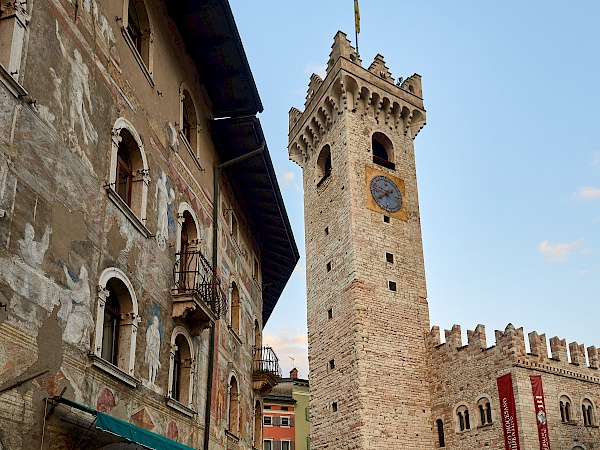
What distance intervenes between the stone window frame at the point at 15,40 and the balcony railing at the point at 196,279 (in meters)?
5.29

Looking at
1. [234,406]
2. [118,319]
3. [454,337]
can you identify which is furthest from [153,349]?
[454,337]

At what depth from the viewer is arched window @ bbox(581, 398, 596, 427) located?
85.3 feet

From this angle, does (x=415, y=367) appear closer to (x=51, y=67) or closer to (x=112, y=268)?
(x=112, y=268)

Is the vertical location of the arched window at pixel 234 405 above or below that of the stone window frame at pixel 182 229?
below

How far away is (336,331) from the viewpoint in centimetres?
3077

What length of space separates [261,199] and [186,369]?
8.52m

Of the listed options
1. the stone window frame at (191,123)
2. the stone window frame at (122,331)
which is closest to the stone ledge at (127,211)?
the stone window frame at (122,331)

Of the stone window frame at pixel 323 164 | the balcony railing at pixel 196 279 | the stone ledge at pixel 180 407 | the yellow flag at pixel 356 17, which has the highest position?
the yellow flag at pixel 356 17

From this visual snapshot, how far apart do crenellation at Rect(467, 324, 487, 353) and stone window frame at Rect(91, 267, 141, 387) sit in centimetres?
1978

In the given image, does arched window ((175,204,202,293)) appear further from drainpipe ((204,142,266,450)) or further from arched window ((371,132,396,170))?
arched window ((371,132,396,170))

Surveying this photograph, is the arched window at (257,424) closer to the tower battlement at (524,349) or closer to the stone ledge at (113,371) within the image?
the tower battlement at (524,349)

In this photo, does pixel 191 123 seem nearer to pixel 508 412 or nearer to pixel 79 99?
pixel 79 99

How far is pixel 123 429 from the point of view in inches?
314

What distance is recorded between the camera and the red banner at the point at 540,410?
24.3m
